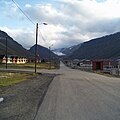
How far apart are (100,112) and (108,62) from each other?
11928 centimetres

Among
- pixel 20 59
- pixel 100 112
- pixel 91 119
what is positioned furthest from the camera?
pixel 20 59

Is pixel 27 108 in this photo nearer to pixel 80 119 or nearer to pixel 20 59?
pixel 80 119

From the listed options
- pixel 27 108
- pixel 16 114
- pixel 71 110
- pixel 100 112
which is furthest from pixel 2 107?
pixel 100 112

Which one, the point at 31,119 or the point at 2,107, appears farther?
the point at 2,107

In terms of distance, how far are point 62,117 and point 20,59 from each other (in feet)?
544

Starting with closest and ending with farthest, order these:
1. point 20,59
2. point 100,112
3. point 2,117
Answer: point 2,117, point 100,112, point 20,59

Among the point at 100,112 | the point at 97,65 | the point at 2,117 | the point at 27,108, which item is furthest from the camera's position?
the point at 97,65

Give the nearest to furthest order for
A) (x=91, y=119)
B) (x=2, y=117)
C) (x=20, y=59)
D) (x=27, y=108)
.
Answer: (x=91, y=119)
(x=2, y=117)
(x=27, y=108)
(x=20, y=59)

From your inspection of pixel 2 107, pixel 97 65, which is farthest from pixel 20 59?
pixel 2 107

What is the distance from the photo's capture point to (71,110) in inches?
465

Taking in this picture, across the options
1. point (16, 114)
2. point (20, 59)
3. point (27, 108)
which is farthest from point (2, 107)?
point (20, 59)

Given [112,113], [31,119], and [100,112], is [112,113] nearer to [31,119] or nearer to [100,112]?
[100,112]

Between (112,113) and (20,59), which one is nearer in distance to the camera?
(112,113)

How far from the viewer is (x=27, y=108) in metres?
12.7
